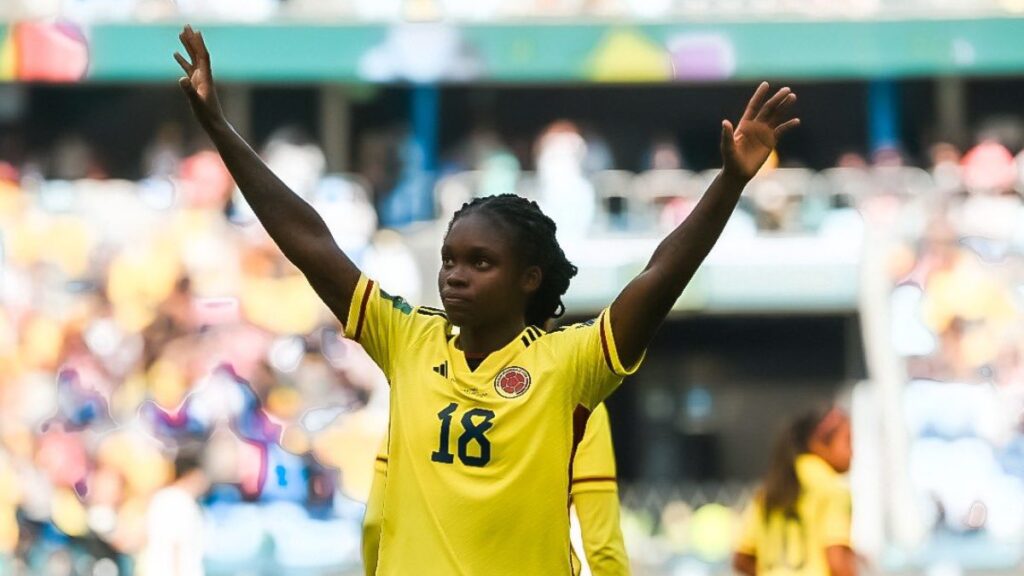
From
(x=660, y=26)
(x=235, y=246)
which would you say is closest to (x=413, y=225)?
(x=235, y=246)

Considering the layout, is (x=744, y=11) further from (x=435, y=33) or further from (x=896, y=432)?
(x=896, y=432)

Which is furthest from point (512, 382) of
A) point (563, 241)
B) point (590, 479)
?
point (563, 241)

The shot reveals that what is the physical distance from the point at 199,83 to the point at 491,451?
3.37ft

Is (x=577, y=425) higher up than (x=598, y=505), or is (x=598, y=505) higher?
(x=577, y=425)

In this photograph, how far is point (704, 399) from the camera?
19.0 meters

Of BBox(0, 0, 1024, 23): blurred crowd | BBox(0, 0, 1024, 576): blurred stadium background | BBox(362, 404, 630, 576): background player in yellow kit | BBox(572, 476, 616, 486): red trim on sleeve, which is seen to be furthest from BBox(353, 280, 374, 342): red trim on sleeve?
BBox(0, 0, 1024, 23): blurred crowd

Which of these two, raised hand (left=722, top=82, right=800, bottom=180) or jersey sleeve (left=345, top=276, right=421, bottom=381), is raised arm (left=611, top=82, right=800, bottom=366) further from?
jersey sleeve (left=345, top=276, right=421, bottom=381)

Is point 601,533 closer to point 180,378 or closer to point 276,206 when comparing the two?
point 276,206

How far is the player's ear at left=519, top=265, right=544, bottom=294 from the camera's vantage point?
12.7 feet

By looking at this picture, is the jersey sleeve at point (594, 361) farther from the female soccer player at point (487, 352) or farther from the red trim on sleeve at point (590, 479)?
the red trim on sleeve at point (590, 479)

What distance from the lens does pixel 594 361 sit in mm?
3748

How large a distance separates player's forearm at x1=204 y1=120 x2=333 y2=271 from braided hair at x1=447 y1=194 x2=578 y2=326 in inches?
11.6

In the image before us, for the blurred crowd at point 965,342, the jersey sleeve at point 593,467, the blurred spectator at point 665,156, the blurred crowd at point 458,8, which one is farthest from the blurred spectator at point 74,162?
the jersey sleeve at point 593,467

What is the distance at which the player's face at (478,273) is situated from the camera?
3.76 m
